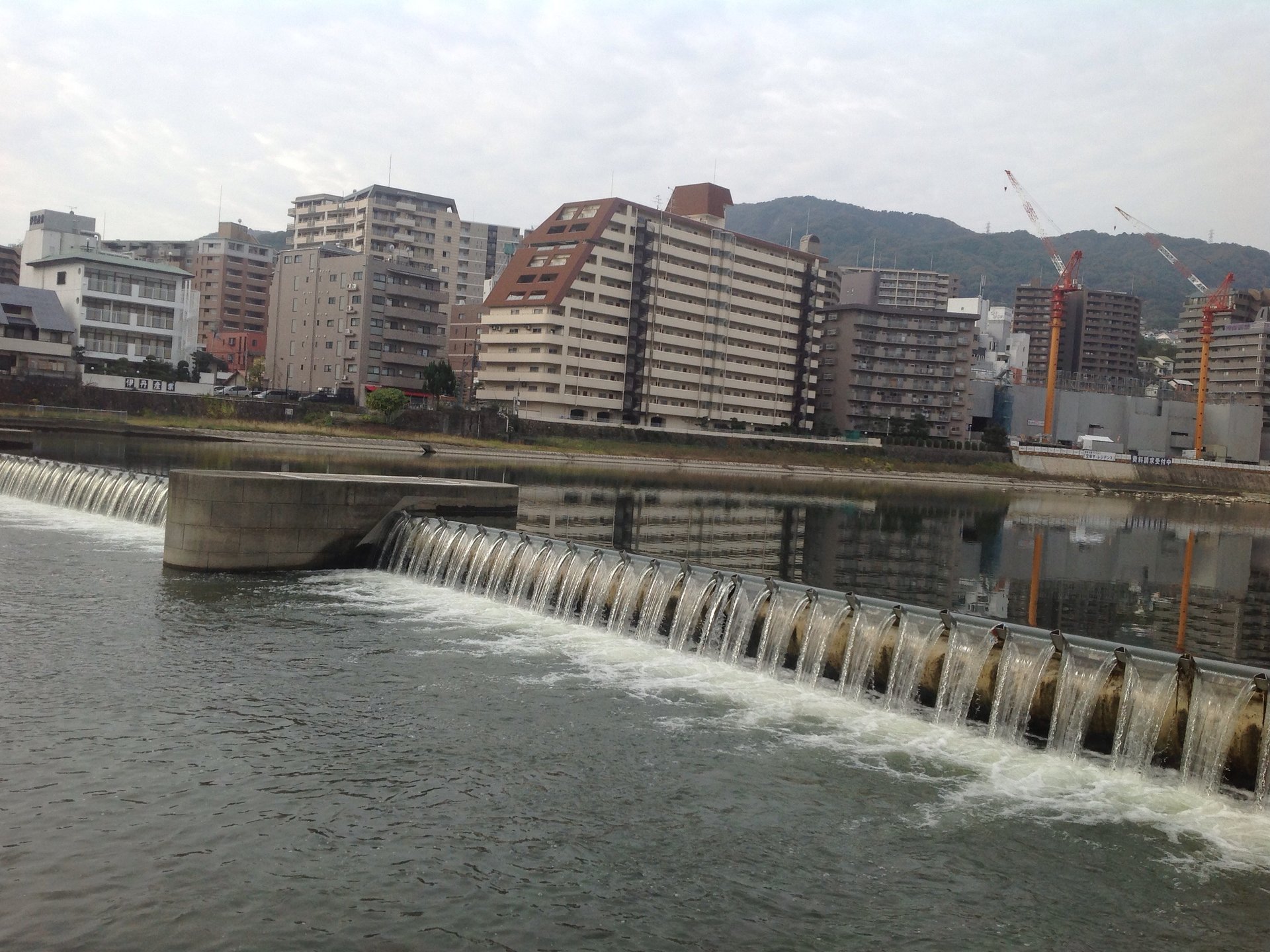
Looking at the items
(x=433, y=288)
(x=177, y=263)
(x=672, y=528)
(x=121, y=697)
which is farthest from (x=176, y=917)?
(x=177, y=263)

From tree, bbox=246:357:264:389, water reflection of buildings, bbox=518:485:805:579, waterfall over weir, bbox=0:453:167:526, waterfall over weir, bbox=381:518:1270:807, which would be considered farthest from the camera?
tree, bbox=246:357:264:389

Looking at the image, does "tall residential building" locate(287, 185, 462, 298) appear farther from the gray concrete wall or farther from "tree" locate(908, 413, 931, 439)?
the gray concrete wall

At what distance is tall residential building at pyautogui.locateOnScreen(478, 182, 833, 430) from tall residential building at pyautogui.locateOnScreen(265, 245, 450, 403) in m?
7.77

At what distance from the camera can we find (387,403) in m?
91.5

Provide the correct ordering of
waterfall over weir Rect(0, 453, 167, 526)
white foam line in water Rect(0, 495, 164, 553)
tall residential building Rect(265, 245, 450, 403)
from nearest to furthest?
white foam line in water Rect(0, 495, 164, 553) < waterfall over weir Rect(0, 453, 167, 526) < tall residential building Rect(265, 245, 450, 403)

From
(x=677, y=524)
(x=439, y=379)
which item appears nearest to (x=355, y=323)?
(x=439, y=379)

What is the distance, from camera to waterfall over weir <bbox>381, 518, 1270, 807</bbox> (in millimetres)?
14305

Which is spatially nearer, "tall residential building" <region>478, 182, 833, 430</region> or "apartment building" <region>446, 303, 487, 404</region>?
"tall residential building" <region>478, 182, 833, 430</region>

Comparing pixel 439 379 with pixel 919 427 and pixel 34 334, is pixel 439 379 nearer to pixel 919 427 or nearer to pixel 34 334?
pixel 34 334

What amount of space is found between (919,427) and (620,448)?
186ft

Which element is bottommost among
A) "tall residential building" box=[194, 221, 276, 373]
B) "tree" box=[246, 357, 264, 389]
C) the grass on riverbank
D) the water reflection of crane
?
the water reflection of crane

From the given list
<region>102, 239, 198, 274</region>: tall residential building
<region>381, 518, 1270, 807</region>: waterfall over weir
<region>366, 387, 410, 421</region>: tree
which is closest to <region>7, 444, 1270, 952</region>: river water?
<region>381, 518, 1270, 807</region>: waterfall over weir

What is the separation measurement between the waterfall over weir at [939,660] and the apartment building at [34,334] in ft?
262

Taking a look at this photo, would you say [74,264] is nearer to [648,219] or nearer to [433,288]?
[433,288]
